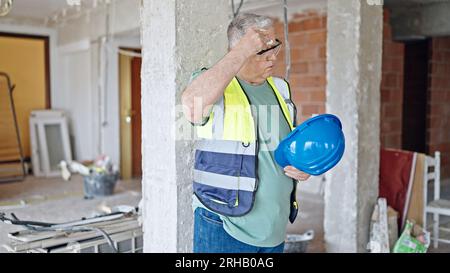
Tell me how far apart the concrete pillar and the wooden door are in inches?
186

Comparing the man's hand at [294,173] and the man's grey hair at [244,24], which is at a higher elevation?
the man's grey hair at [244,24]

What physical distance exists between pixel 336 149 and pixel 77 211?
11.4 feet

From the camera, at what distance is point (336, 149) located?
158 cm

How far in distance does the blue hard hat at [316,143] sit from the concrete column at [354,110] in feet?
5.99

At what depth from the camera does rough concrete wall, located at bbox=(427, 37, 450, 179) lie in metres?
6.41

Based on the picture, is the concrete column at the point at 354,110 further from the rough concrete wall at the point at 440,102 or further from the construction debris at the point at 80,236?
the rough concrete wall at the point at 440,102

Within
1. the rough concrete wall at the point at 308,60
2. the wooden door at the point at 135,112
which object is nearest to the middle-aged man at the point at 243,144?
the rough concrete wall at the point at 308,60

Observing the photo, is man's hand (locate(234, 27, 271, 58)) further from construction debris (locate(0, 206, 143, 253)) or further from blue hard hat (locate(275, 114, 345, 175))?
construction debris (locate(0, 206, 143, 253))

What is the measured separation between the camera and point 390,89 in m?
5.61

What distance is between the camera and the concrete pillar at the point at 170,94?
7.13ft

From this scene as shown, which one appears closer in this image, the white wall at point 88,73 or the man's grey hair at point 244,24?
the man's grey hair at point 244,24

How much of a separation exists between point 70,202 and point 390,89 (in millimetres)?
3943

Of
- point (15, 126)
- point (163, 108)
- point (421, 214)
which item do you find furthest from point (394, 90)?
point (15, 126)

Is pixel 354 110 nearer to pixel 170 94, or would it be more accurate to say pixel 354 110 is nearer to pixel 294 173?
pixel 170 94
